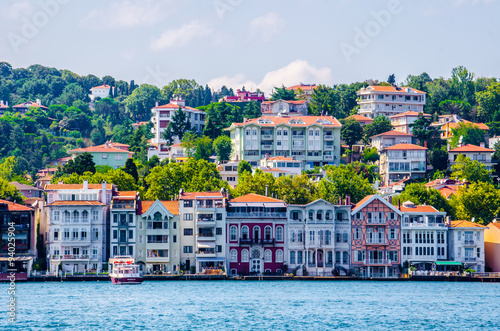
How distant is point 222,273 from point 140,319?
89.0 ft

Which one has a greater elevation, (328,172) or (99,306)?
(328,172)

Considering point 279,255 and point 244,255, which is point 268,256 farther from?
point 244,255

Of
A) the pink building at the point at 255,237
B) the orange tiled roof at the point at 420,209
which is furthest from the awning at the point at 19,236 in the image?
the orange tiled roof at the point at 420,209

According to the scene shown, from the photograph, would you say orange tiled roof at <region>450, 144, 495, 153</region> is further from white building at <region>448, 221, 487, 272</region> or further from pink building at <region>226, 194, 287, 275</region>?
A: pink building at <region>226, 194, 287, 275</region>

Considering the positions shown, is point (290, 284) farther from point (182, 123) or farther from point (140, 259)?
point (182, 123)

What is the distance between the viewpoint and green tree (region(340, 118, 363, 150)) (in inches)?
5773

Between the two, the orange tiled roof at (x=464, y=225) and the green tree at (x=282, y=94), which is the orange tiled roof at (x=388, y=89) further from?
the orange tiled roof at (x=464, y=225)

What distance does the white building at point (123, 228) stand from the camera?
9556 cm

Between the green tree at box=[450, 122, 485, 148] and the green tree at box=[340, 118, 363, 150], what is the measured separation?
13720 mm

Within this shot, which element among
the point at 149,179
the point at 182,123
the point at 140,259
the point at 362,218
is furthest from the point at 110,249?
the point at 182,123

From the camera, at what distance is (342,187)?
11081 cm

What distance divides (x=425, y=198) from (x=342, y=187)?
923 centimetres

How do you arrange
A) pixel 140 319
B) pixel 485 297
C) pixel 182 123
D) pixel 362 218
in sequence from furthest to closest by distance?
pixel 182 123, pixel 362 218, pixel 485 297, pixel 140 319

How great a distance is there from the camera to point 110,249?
314 ft
